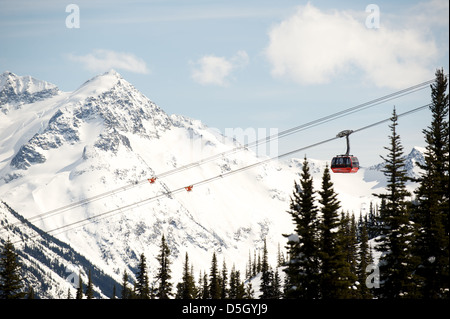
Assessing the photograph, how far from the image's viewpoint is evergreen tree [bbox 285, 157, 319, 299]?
1753 inches

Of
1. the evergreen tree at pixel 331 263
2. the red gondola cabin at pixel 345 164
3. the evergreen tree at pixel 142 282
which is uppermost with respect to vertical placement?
the red gondola cabin at pixel 345 164

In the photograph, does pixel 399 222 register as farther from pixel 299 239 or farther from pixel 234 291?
pixel 234 291

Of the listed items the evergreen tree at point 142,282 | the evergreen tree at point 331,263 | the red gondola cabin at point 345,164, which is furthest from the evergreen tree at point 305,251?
the evergreen tree at point 142,282

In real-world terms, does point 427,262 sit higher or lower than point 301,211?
lower

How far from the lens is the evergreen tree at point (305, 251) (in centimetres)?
4453

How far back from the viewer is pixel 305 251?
148ft

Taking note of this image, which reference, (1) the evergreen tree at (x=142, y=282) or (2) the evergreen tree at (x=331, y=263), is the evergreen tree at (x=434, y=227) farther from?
(1) the evergreen tree at (x=142, y=282)

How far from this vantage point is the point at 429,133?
50.2m

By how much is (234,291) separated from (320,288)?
5747cm

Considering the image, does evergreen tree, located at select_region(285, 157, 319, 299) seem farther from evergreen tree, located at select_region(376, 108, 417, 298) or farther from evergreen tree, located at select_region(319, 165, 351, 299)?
evergreen tree, located at select_region(376, 108, 417, 298)

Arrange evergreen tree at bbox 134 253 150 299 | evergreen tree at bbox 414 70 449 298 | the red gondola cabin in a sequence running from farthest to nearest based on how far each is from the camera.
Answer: evergreen tree at bbox 134 253 150 299, the red gondola cabin, evergreen tree at bbox 414 70 449 298

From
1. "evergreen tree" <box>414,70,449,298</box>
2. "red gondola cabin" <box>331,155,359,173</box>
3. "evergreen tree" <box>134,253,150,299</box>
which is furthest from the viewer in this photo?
"evergreen tree" <box>134,253,150,299</box>

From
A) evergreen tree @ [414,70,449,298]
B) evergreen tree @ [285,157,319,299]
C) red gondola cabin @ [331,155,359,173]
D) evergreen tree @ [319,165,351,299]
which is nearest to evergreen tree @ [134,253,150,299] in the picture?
red gondola cabin @ [331,155,359,173]
